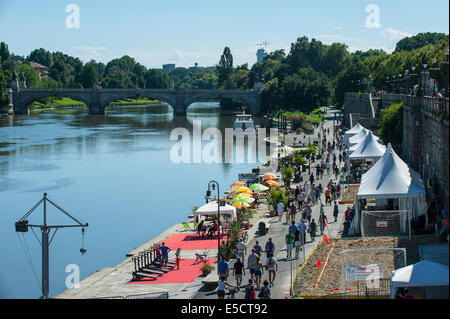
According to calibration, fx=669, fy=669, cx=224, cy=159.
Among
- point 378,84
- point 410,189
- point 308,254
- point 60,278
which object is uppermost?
point 378,84

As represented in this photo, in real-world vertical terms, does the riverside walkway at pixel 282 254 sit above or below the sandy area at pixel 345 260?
below

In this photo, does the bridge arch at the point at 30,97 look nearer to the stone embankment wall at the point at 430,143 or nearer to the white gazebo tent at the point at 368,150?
the white gazebo tent at the point at 368,150

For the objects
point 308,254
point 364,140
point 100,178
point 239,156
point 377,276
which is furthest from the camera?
point 239,156

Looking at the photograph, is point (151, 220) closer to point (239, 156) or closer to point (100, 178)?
point (100, 178)

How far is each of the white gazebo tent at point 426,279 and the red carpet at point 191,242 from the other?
17277 mm

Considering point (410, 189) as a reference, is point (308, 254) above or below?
below

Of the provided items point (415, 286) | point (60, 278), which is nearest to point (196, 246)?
point (60, 278)

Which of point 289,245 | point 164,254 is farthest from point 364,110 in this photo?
point 289,245

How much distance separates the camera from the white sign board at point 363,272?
21062mm

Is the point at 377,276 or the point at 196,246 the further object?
the point at 196,246

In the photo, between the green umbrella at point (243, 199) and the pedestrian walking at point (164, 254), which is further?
the green umbrella at point (243, 199)

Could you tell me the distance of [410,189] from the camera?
93.8 ft

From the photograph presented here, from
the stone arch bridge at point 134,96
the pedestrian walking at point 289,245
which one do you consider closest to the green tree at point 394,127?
the pedestrian walking at point 289,245
